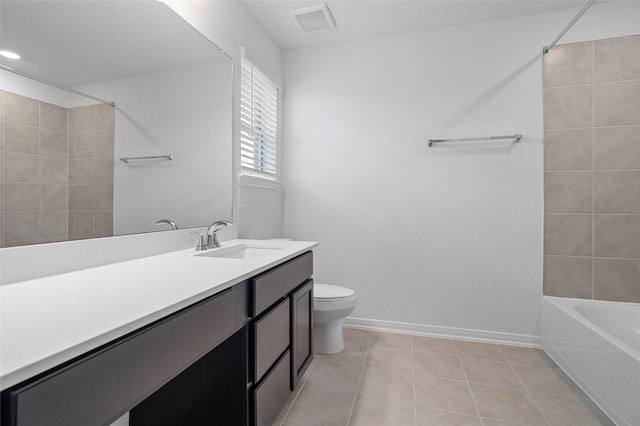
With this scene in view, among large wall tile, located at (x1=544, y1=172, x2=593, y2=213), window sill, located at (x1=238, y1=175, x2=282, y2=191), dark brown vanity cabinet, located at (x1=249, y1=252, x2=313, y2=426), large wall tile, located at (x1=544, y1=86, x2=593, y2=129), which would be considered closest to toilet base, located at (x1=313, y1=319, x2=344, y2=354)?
dark brown vanity cabinet, located at (x1=249, y1=252, x2=313, y2=426)

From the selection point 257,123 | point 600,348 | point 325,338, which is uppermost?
point 257,123

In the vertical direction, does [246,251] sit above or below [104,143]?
below

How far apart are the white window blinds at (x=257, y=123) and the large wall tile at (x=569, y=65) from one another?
2.07m

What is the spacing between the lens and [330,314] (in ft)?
6.66

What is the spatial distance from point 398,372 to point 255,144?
6.03 ft

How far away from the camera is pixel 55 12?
3.39 ft

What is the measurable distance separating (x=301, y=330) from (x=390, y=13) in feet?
7.34

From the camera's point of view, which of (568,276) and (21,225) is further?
(568,276)

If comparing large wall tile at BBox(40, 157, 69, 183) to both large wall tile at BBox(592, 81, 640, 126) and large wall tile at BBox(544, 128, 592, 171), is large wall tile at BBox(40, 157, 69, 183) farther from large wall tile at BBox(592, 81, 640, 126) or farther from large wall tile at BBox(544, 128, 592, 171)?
large wall tile at BBox(592, 81, 640, 126)

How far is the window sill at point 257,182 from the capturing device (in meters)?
2.14

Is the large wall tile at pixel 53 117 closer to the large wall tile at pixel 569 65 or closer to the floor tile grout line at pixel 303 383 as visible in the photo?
the floor tile grout line at pixel 303 383

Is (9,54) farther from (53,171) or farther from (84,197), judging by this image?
(84,197)

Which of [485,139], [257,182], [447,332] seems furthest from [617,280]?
[257,182]

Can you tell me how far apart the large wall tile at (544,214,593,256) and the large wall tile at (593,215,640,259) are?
0.15 feet
